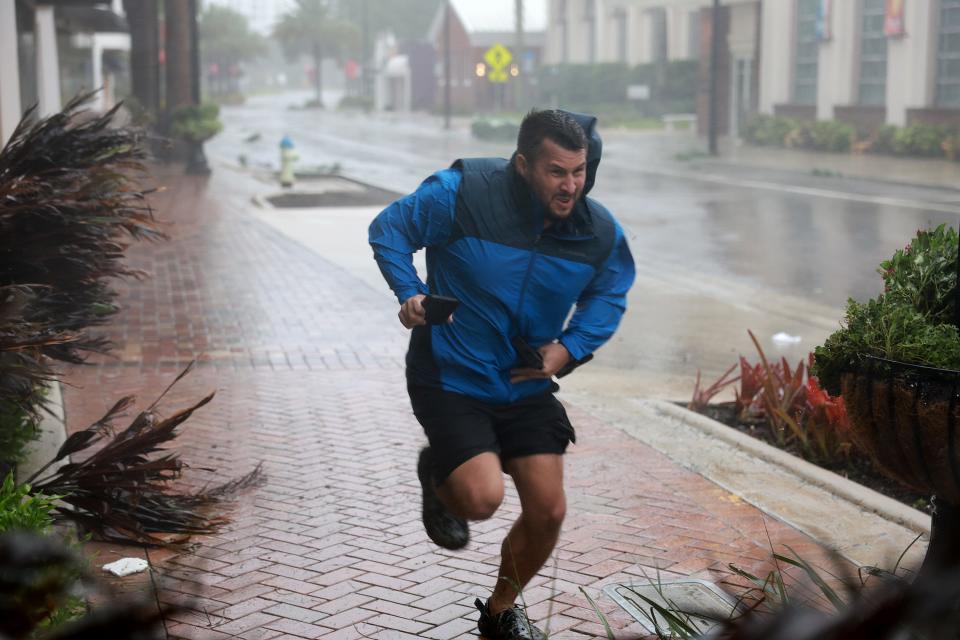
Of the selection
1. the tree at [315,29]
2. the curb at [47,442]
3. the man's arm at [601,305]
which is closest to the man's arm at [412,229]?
the man's arm at [601,305]

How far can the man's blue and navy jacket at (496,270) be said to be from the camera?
13.7 feet

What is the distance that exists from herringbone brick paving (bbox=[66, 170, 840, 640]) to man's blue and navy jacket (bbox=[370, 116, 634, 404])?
757 mm

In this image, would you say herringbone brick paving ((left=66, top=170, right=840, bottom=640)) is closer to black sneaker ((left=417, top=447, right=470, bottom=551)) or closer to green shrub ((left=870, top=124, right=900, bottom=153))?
black sneaker ((left=417, top=447, right=470, bottom=551))

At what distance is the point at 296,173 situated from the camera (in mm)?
27375

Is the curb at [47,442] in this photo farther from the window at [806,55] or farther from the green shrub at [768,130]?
the window at [806,55]

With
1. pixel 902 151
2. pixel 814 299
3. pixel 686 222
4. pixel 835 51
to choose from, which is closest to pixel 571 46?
pixel 835 51

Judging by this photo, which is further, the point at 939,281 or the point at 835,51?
the point at 835,51

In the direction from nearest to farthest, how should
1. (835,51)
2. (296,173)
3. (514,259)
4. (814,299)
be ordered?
1. (514,259)
2. (814,299)
3. (296,173)
4. (835,51)

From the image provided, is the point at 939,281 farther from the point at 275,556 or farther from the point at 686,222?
the point at 686,222

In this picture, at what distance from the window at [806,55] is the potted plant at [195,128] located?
1911 cm

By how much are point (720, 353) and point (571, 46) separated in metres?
54.7

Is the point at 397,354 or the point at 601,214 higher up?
the point at 601,214

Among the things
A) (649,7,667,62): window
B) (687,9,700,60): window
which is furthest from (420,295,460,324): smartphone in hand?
(687,9,700,60): window

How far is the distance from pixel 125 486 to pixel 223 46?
327 feet
